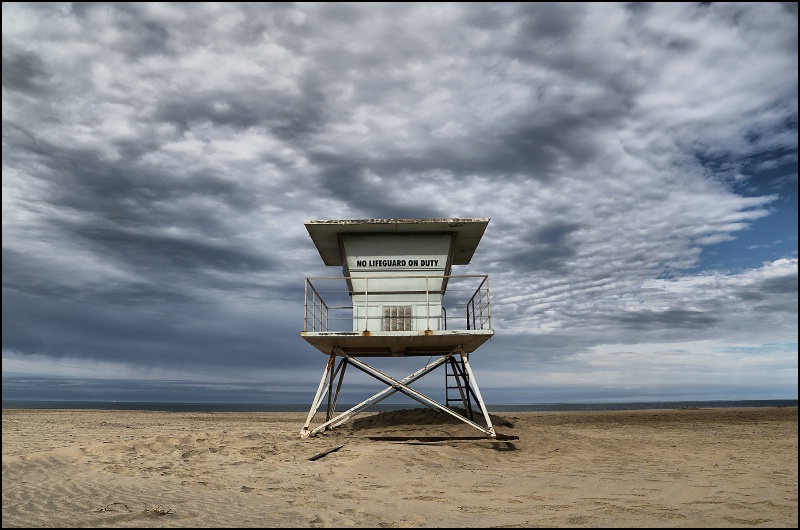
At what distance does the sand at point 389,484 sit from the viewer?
657 centimetres

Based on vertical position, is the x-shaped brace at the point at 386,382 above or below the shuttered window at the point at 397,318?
below

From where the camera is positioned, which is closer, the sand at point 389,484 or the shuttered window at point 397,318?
the sand at point 389,484

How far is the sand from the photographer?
6570 mm

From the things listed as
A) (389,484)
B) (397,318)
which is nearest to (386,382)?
(397,318)

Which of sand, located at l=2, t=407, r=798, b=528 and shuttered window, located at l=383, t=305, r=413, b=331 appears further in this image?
shuttered window, located at l=383, t=305, r=413, b=331

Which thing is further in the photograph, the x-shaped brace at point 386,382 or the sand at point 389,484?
the x-shaped brace at point 386,382

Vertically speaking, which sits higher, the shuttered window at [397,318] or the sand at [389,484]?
the shuttered window at [397,318]

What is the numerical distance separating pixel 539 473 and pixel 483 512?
3576 millimetres

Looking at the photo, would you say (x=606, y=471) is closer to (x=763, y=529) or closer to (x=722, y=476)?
(x=722, y=476)

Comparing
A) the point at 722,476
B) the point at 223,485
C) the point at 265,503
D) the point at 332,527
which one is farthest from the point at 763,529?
the point at 223,485

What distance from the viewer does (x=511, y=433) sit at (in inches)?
600

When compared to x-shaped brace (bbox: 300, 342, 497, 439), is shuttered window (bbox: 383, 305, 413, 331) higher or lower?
higher

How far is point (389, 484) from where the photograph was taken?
9.02 m

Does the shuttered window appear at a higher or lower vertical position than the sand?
higher
